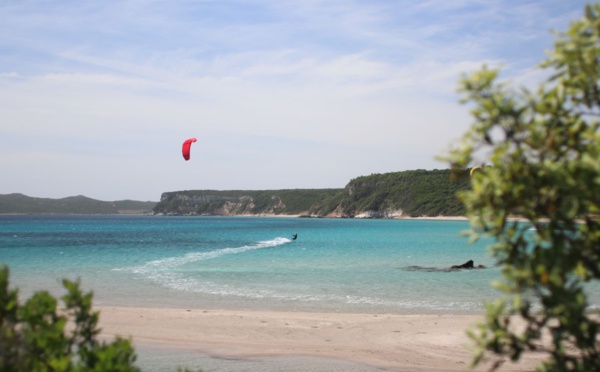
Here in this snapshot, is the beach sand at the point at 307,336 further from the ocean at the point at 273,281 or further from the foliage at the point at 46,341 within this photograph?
the foliage at the point at 46,341

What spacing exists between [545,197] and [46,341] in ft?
11.0

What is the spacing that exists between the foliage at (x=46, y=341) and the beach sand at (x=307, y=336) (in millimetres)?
5756

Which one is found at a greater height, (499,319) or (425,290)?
(499,319)

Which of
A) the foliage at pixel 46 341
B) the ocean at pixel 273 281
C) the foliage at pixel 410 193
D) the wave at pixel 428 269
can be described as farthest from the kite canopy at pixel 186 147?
the foliage at pixel 410 193

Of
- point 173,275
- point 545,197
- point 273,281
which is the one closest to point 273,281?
point 273,281

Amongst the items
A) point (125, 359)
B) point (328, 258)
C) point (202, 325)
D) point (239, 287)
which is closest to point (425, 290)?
point (239, 287)

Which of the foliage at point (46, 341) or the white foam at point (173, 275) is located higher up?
the foliage at point (46, 341)

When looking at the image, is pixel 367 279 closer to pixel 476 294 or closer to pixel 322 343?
pixel 476 294

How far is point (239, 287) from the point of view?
21828 millimetres

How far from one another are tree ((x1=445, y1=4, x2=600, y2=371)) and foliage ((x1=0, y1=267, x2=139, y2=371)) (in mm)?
2305

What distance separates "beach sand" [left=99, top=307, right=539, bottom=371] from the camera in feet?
33.5

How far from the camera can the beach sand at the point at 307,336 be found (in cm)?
1021

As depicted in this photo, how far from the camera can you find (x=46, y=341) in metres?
→ 3.93

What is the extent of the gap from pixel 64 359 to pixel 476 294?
1800cm
